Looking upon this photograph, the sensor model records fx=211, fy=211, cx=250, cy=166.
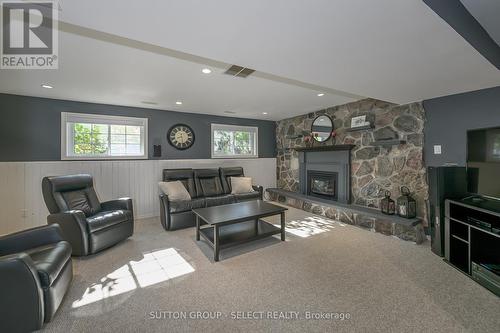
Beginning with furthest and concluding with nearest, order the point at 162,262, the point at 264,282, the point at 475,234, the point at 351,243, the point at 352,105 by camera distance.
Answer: the point at 352,105 → the point at 351,243 → the point at 162,262 → the point at 475,234 → the point at 264,282

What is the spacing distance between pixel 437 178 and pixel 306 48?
2422 mm

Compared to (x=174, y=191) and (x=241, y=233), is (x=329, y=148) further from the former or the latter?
(x=174, y=191)

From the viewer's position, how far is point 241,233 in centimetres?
310

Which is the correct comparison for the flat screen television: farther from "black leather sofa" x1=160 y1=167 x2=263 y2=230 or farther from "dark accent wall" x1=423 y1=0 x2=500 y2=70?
"black leather sofa" x1=160 y1=167 x2=263 y2=230

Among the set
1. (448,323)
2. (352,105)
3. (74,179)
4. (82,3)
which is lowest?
(448,323)

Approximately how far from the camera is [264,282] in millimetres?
2156

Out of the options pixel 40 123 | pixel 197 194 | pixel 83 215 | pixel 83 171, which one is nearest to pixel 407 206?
pixel 197 194

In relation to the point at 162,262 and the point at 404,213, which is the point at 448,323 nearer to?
the point at 404,213

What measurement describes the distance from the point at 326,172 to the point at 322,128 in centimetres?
103

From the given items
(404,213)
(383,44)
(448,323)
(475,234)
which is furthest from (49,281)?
(404,213)

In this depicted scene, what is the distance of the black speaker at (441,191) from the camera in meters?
2.67

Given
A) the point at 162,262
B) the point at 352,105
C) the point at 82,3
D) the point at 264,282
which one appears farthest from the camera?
the point at 352,105

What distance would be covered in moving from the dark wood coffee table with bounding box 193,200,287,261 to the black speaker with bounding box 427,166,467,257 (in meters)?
1.96

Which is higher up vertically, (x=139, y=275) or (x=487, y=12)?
(x=487, y=12)
